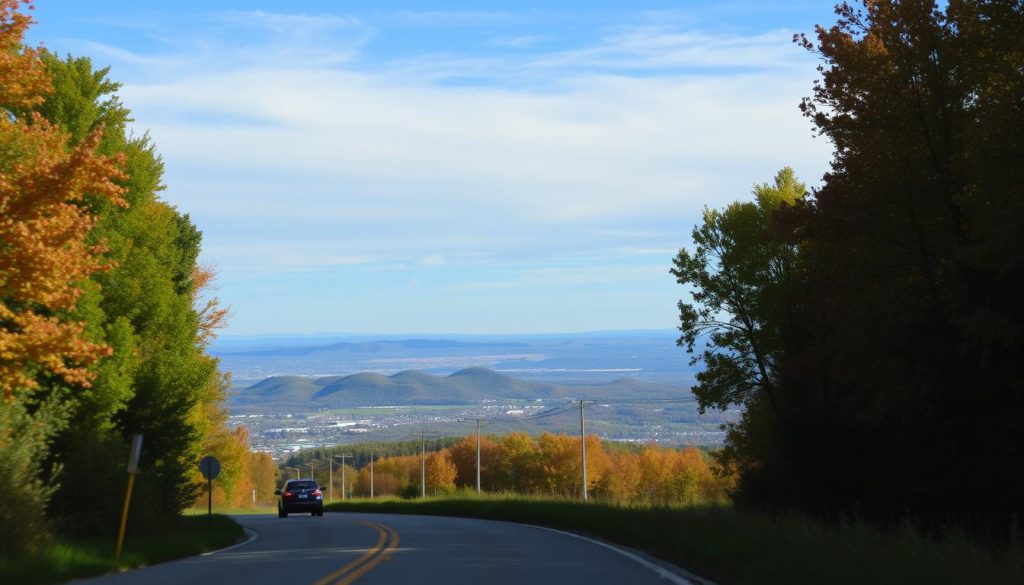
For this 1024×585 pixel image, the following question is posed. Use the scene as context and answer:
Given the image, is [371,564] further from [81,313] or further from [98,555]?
[81,313]

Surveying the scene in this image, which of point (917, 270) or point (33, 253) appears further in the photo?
point (917, 270)

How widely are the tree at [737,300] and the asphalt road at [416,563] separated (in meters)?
24.0

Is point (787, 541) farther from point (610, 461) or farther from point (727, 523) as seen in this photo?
point (610, 461)

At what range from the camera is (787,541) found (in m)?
15.6

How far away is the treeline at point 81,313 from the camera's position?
18375 mm

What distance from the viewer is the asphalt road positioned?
15312 mm

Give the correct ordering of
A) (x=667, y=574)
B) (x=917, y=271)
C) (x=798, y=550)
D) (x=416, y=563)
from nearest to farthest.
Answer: (x=798, y=550) < (x=667, y=574) < (x=416, y=563) < (x=917, y=271)

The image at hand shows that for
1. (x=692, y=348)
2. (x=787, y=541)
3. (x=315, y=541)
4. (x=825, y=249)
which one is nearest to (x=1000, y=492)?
(x=825, y=249)

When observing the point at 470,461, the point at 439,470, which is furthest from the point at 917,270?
the point at 470,461

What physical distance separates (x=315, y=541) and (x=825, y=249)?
14851mm

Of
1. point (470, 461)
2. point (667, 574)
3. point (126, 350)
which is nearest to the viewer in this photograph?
point (667, 574)

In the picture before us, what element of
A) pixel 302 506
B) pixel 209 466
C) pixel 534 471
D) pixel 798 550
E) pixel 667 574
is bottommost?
pixel 534 471

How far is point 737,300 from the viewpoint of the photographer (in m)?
51.2

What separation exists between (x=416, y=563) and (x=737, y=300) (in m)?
35.7
